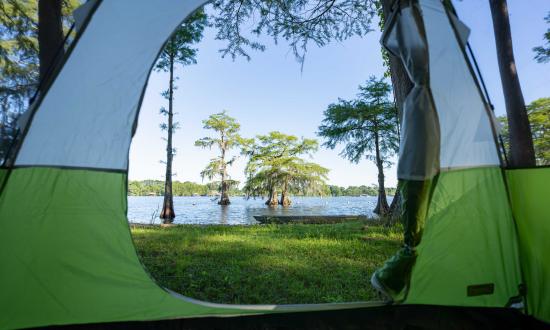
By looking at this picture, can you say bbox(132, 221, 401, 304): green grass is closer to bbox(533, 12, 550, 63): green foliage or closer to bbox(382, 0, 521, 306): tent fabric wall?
bbox(382, 0, 521, 306): tent fabric wall

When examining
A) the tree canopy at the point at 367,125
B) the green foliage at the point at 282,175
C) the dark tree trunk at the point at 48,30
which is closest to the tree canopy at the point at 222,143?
the green foliage at the point at 282,175

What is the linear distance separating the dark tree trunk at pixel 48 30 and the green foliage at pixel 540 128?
3073 millimetres

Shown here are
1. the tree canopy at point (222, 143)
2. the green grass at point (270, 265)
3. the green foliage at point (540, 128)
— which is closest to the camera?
the green foliage at point (540, 128)

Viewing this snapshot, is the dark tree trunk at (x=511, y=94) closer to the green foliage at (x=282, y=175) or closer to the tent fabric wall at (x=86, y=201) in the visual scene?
the tent fabric wall at (x=86, y=201)

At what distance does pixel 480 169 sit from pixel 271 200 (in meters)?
31.0

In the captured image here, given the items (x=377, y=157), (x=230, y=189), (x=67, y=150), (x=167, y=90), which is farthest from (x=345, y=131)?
(x=230, y=189)

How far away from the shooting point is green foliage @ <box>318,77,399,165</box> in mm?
16125

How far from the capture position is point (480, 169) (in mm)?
1831

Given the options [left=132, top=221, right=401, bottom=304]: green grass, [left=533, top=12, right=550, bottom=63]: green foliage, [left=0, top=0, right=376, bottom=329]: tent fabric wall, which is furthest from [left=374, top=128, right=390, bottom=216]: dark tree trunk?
[left=0, top=0, right=376, bottom=329]: tent fabric wall

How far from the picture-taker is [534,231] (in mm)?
1717

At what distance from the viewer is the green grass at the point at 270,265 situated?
2465 mm

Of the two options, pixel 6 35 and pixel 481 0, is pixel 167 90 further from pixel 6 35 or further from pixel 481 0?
pixel 481 0

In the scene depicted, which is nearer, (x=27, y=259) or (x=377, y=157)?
(x=27, y=259)

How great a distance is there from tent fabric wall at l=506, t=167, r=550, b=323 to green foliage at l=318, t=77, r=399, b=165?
15025 millimetres
